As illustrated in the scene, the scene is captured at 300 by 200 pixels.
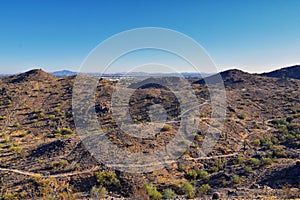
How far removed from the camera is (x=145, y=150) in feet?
76.8

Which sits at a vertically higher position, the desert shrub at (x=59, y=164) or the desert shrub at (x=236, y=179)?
the desert shrub at (x=59, y=164)

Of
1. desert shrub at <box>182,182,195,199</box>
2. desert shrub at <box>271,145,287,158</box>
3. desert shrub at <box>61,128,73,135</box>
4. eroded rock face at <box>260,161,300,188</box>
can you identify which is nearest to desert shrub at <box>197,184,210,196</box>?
desert shrub at <box>182,182,195,199</box>

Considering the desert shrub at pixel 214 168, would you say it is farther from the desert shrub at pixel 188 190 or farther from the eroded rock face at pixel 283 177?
the desert shrub at pixel 188 190

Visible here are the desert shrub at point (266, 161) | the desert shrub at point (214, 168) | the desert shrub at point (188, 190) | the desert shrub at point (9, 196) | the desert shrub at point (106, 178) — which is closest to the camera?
the desert shrub at point (9, 196)

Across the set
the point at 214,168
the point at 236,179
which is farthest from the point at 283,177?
the point at 214,168

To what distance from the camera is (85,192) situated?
57.3 ft

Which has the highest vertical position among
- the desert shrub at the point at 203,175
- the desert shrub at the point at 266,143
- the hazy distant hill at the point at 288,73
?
the hazy distant hill at the point at 288,73

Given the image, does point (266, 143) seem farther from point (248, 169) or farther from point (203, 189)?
point (203, 189)

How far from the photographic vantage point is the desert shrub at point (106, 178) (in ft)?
60.0

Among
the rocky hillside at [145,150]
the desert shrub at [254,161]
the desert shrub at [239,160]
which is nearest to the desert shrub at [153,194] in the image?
the rocky hillside at [145,150]

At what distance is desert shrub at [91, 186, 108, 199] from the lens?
16252mm

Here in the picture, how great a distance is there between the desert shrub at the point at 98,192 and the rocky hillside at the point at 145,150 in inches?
2.5

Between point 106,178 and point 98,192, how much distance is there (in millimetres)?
2000

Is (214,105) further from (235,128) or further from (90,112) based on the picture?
(90,112)
